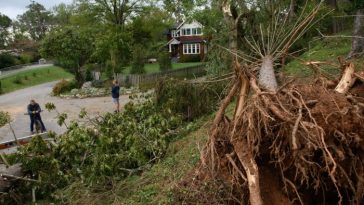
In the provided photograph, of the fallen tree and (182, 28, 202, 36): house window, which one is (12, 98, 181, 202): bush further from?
(182, 28, 202, 36): house window

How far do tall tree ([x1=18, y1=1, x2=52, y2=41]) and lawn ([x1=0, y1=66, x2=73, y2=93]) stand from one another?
3456cm

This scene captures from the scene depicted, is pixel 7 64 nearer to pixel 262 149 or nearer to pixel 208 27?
pixel 208 27

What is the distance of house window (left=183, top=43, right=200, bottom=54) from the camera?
5584 cm

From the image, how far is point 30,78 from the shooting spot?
4303cm

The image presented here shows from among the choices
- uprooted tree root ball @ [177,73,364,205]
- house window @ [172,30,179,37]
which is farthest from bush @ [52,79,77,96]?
house window @ [172,30,179,37]

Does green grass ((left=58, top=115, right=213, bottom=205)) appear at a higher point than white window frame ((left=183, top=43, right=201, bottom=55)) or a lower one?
lower

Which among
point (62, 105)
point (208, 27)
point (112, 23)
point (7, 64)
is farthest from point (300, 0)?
point (7, 64)

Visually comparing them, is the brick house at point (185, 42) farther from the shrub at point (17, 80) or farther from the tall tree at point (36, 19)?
the tall tree at point (36, 19)

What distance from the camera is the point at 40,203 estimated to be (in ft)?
30.4

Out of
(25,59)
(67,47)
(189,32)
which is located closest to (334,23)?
(67,47)

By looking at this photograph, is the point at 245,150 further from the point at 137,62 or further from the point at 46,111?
the point at 137,62

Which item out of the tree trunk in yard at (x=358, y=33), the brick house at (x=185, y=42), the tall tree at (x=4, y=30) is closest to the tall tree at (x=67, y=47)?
the tree trunk in yard at (x=358, y=33)

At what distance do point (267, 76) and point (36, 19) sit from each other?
84151mm

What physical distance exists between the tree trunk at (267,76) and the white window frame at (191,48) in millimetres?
48863
